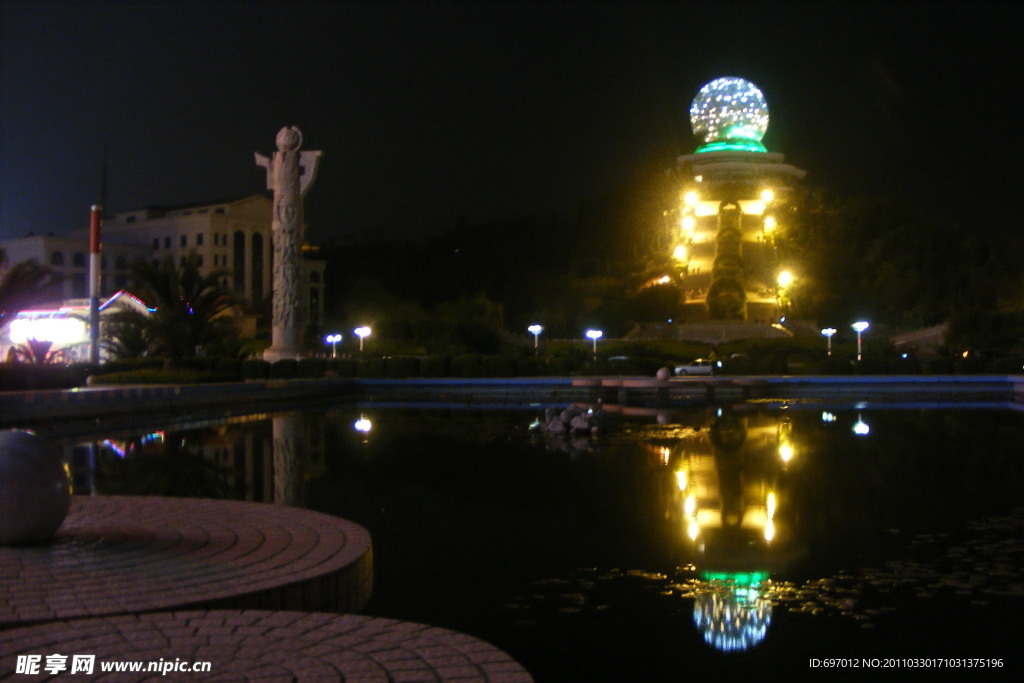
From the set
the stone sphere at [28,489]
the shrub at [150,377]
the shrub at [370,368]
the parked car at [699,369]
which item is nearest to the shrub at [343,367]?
the shrub at [370,368]

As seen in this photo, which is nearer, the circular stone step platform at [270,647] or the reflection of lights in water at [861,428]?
the circular stone step platform at [270,647]

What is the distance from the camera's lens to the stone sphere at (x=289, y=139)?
3173 cm

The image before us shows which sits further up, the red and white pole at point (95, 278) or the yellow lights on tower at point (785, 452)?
the red and white pole at point (95, 278)

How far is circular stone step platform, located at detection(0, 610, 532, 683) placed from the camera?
383 cm

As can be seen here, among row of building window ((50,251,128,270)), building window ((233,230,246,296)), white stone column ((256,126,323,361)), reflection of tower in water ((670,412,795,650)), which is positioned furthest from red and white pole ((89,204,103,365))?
→ building window ((233,230,246,296))

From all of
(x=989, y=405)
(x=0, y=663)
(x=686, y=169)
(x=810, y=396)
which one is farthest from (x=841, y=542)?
(x=686, y=169)

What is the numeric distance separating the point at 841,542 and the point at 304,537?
3.81 meters

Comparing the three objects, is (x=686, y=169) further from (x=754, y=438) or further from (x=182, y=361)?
(x=754, y=438)

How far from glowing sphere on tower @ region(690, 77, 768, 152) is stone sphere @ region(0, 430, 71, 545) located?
5197cm

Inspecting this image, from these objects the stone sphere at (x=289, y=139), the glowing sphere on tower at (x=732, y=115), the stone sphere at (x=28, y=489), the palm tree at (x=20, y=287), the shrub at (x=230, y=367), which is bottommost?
the stone sphere at (x=28, y=489)

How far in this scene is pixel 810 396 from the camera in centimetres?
2466
